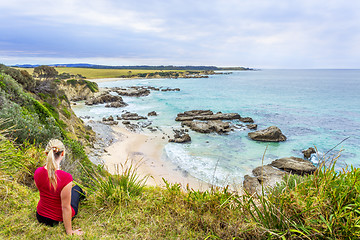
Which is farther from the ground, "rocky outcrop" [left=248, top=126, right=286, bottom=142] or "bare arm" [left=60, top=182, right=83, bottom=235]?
"bare arm" [left=60, top=182, right=83, bottom=235]

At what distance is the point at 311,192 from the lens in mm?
3275

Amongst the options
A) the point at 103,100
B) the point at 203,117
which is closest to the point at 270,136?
the point at 203,117

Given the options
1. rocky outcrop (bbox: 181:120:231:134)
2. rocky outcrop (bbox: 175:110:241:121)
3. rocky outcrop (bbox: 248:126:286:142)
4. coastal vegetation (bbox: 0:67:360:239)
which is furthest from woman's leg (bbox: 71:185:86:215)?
rocky outcrop (bbox: 175:110:241:121)

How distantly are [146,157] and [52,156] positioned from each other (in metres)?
15.0

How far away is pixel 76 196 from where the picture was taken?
13.2 ft

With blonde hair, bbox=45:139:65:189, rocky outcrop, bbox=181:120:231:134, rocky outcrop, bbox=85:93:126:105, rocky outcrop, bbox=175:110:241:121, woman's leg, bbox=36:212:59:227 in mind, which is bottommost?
rocky outcrop, bbox=181:120:231:134

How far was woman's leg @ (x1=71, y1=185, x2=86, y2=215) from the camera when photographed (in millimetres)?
3812

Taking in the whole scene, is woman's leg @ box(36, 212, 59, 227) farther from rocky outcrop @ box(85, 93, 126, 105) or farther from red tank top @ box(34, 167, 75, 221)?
rocky outcrop @ box(85, 93, 126, 105)

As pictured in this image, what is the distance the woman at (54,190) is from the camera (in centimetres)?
320

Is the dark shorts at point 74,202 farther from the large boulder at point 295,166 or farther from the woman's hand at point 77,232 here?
the large boulder at point 295,166

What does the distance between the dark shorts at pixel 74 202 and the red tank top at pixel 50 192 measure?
0.21ft

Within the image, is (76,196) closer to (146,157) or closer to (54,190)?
(54,190)

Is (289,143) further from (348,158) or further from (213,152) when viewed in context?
(213,152)

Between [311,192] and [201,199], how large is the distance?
1.87m
